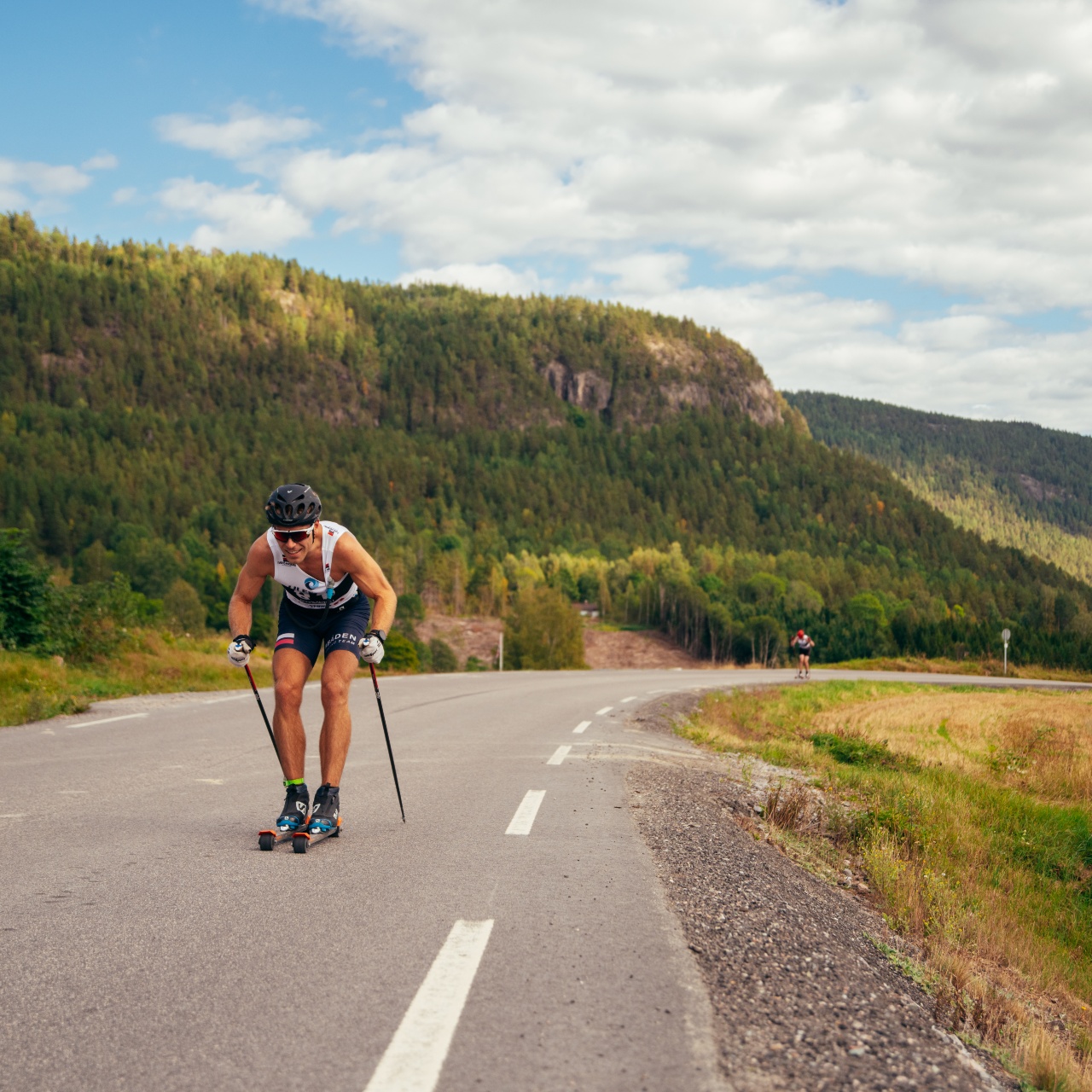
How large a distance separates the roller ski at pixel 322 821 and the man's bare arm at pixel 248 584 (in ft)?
3.61

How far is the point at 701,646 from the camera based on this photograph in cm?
12962

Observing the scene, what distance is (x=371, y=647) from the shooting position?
596 cm

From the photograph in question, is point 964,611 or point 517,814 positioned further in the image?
point 964,611

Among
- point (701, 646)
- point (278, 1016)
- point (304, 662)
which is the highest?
point (304, 662)

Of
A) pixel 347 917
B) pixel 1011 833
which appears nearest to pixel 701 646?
pixel 1011 833

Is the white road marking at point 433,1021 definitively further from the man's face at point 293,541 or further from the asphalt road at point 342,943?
the man's face at point 293,541

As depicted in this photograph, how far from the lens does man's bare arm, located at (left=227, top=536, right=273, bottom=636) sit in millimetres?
6102

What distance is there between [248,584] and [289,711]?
86 centimetres

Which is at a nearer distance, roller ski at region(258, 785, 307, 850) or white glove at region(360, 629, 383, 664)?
roller ski at region(258, 785, 307, 850)

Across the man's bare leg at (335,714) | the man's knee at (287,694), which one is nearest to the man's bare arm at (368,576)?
the man's bare leg at (335,714)

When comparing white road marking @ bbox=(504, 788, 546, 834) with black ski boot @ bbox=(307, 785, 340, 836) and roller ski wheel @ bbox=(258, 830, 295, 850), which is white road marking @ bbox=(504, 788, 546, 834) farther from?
roller ski wheel @ bbox=(258, 830, 295, 850)

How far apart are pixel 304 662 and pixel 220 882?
150 cm

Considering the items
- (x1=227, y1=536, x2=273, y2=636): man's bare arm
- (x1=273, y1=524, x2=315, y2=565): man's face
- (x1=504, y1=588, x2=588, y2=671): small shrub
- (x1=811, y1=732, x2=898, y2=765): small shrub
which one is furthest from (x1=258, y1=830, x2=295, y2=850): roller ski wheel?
(x1=504, y1=588, x2=588, y2=671): small shrub

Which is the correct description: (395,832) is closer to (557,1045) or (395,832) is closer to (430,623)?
(557,1045)
